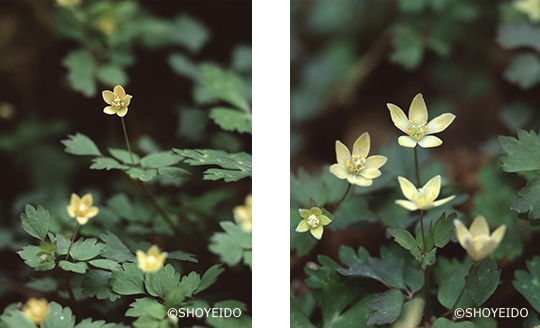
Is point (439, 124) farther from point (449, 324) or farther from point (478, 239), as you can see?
point (449, 324)

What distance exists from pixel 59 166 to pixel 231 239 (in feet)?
A: 3.05

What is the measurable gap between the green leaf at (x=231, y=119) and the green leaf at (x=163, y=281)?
0.47m

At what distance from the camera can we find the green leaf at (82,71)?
4.78ft

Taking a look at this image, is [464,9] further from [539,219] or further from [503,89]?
[539,219]

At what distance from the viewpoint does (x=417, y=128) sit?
3.31 feet

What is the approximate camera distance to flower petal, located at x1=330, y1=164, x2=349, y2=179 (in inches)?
38.8

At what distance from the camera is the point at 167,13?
1.88 m

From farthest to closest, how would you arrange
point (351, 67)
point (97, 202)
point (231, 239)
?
point (351, 67) < point (97, 202) < point (231, 239)

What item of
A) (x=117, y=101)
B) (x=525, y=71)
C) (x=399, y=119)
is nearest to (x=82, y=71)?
(x=117, y=101)

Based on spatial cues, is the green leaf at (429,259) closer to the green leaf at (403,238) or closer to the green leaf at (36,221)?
the green leaf at (403,238)

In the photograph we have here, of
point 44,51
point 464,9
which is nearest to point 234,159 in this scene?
point 44,51

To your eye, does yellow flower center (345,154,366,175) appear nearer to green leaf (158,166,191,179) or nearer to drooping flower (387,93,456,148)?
drooping flower (387,93,456,148)

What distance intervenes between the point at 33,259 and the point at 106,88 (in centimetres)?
87

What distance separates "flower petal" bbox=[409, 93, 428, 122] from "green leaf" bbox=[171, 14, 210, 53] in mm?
1111
